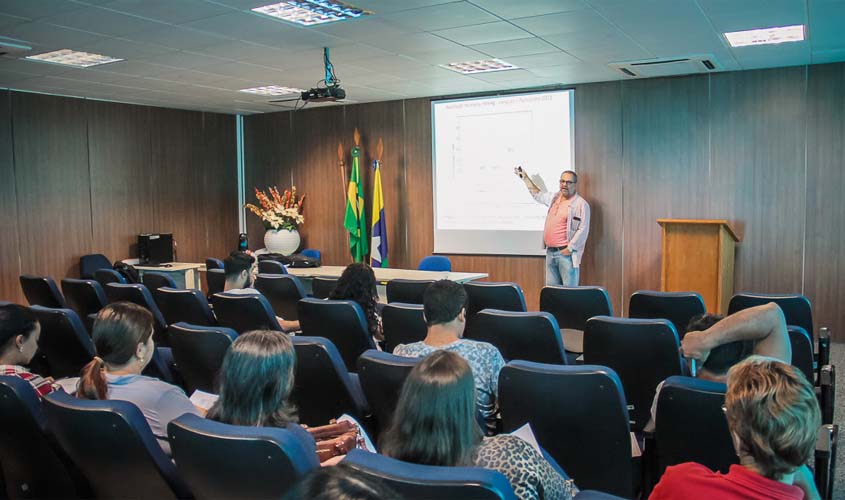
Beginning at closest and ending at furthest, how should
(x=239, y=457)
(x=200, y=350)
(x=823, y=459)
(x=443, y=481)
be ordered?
(x=443, y=481) < (x=239, y=457) < (x=823, y=459) < (x=200, y=350)

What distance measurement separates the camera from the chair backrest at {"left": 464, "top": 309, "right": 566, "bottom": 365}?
356 centimetres

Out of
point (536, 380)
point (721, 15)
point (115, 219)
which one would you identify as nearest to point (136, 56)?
point (115, 219)

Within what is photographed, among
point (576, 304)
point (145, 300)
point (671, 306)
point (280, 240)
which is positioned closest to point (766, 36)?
point (671, 306)

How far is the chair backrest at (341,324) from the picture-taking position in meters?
4.14

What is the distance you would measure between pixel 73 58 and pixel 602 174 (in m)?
6.16

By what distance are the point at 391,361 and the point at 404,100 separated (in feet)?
25.6

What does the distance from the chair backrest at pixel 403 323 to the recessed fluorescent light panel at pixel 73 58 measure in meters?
4.60

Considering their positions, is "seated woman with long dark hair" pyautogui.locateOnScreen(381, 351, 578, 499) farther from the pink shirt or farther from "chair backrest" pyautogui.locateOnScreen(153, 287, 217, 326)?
the pink shirt

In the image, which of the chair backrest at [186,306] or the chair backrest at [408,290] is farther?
the chair backrest at [408,290]

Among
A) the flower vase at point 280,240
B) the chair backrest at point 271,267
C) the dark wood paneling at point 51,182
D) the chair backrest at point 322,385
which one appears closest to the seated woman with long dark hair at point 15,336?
the chair backrest at point 322,385

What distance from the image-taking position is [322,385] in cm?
321

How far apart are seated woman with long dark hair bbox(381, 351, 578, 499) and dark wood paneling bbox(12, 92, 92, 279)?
8.72m

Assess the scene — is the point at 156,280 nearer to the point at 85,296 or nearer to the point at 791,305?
the point at 85,296

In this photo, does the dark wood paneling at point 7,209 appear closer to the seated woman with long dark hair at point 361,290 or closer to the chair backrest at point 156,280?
the chair backrest at point 156,280
